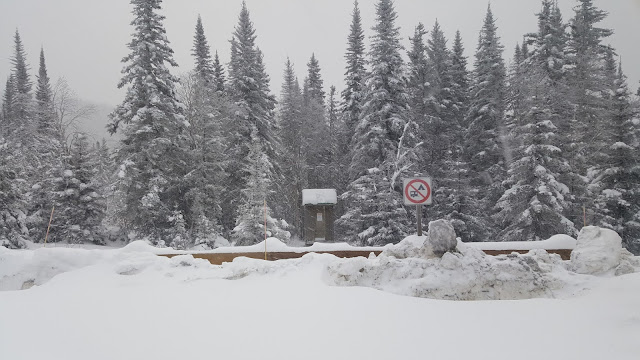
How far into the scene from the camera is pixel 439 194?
23.0 m

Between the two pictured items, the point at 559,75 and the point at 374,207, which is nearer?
the point at 374,207

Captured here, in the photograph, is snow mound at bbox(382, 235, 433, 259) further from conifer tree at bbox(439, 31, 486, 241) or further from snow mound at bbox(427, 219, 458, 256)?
conifer tree at bbox(439, 31, 486, 241)

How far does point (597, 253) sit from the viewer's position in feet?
21.7

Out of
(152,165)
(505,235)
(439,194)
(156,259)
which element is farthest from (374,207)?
(156,259)

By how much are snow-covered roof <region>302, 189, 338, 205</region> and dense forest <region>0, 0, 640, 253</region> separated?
2222 mm

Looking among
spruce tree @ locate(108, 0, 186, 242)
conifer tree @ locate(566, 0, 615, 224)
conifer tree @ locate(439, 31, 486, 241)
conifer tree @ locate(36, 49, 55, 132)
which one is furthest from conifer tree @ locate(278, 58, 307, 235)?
conifer tree @ locate(566, 0, 615, 224)

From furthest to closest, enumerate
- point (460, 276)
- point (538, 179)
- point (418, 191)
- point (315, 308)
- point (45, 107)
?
point (45, 107) < point (538, 179) < point (418, 191) < point (460, 276) < point (315, 308)

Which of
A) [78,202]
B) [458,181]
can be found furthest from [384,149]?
[78,202]

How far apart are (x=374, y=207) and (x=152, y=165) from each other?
1224cm

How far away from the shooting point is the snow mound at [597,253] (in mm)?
6508

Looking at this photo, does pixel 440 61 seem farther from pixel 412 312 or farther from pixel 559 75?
pixel 412 312

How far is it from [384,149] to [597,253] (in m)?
14.9

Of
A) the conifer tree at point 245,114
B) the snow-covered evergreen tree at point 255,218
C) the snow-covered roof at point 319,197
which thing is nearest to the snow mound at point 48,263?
the snow-covered evergreen tree at point 255,218

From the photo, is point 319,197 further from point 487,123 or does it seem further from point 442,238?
point 442,238
